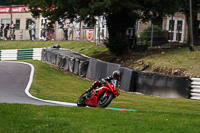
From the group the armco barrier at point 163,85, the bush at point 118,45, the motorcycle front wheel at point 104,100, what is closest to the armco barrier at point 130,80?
the armco barrier at point 163,85

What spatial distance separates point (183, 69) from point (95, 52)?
12.2 metres

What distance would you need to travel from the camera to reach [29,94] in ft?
48.8

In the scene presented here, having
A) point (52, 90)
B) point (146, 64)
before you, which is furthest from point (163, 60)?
point (52, 90)

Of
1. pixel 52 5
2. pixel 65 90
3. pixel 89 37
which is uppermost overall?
pixel 52 5

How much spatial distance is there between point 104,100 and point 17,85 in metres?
8.24

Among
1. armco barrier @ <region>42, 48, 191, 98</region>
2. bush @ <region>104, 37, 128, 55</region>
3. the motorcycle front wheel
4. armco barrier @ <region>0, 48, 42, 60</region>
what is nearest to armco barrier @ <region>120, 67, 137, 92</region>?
armco barrier @ <region>42, 48, 191, 98</region>

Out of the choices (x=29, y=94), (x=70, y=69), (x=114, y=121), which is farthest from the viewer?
(x=70, y=69)

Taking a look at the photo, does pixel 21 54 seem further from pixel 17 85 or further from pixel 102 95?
pixel 102 95

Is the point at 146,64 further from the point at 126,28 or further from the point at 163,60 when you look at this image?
the point at 126,28

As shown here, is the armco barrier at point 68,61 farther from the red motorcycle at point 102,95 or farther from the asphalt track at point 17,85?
the red motorcycle at point 102,95

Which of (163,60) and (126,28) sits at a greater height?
(126,28)

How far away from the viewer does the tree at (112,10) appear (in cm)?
2402

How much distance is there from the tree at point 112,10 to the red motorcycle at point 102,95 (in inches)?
506

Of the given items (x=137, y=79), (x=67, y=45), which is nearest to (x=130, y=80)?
(x=137, y=79)
